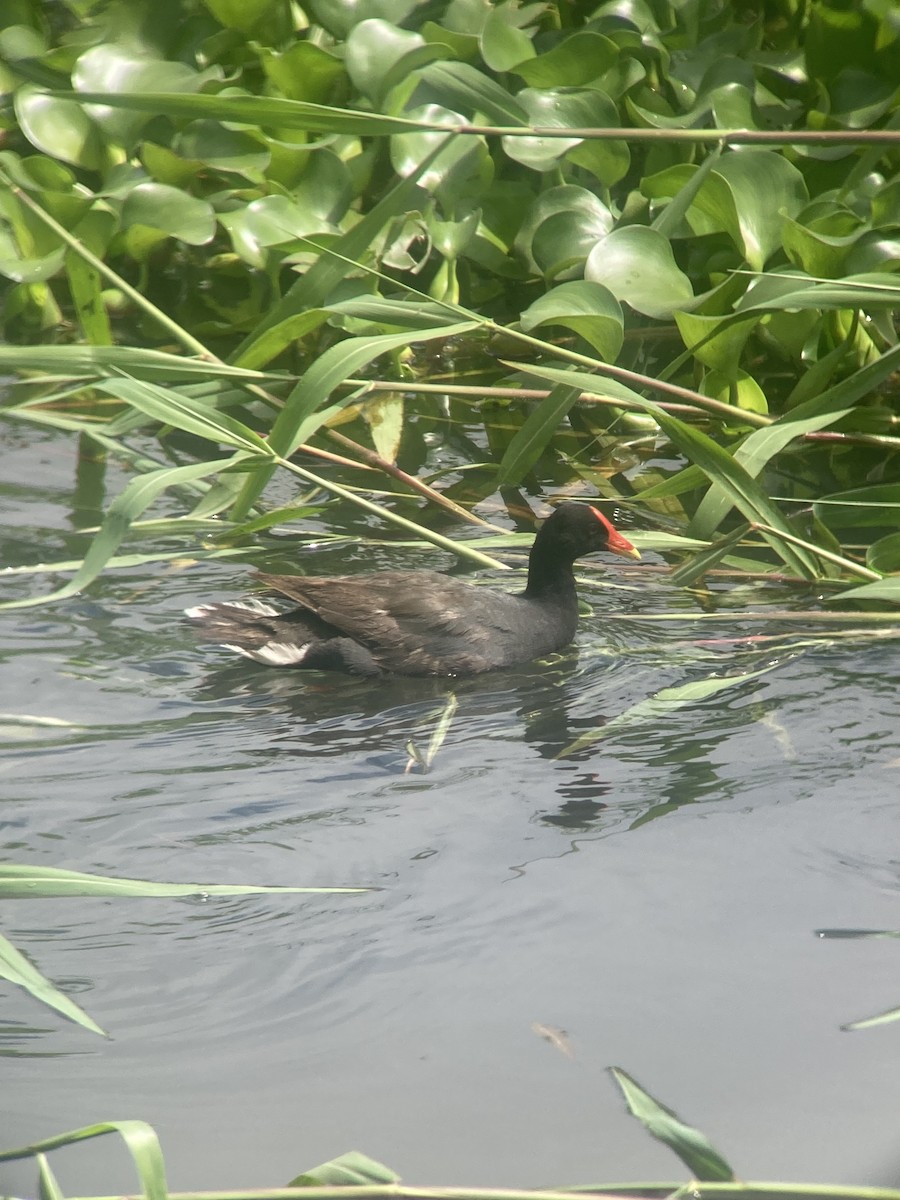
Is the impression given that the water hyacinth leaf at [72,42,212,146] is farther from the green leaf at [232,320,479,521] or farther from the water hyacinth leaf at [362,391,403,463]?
the green leaf at [232,320,479,521]

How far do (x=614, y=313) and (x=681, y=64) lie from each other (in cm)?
210

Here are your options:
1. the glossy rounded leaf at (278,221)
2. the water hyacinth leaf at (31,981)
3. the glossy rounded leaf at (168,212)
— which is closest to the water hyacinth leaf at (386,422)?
the glossy rounded leaf at (278,221)

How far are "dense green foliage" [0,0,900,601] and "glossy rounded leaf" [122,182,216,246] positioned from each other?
Answer: 0.4 inches

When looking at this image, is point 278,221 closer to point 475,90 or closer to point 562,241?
point 562,241

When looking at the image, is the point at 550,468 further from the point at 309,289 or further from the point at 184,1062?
the point at 184,1062

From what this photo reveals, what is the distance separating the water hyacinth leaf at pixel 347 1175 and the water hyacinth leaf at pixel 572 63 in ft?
13.1

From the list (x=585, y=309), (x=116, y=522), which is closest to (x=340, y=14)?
(x=585, y=309)

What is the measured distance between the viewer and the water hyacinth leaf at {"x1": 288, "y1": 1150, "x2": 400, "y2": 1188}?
6.68 ft

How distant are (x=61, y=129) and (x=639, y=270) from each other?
251cm

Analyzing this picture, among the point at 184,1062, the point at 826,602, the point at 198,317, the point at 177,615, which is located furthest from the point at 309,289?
the point at 198,317

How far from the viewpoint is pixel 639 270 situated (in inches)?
174

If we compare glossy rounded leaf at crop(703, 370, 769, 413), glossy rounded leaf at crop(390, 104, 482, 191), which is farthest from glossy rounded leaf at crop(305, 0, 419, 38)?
glossy rounded leaf at crop(703, 370, 769, 413)

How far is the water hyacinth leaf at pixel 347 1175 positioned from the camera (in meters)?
2.04

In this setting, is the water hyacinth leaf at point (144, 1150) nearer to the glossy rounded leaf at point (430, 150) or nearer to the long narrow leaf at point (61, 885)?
the long narrow leaf at point (61, 885)
